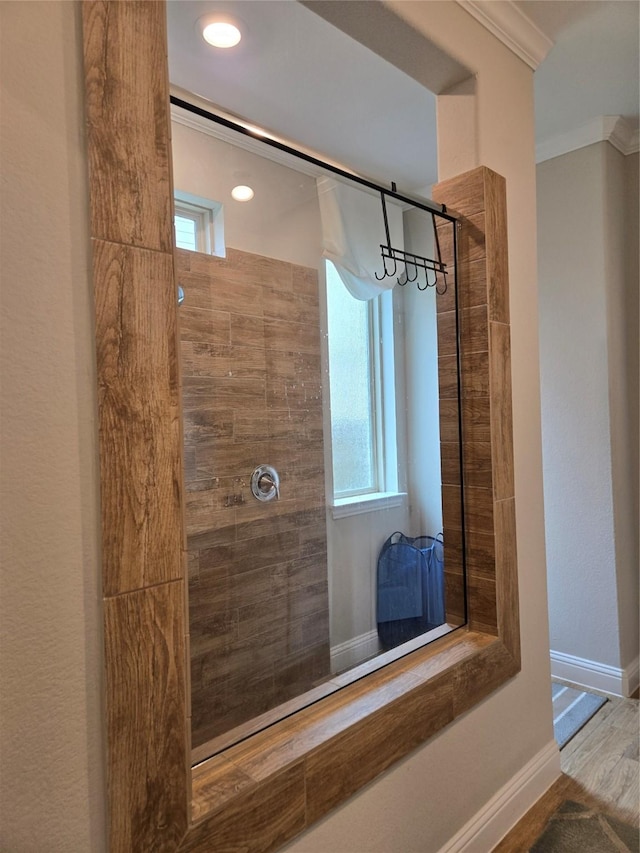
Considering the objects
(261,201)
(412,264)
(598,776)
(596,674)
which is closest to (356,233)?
(412,264)

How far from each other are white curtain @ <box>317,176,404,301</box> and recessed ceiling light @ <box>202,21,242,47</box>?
49cm

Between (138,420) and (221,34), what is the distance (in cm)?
146

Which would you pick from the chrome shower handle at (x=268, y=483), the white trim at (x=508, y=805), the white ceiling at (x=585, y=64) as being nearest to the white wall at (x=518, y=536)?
the white trim at (x=508, y=805)

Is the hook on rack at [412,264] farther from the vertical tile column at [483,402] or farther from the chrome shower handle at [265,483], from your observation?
the chrome shower handle at [265,483]

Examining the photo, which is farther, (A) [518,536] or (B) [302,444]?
(B) [302,444]

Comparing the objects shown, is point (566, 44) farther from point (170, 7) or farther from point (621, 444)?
point (621, 444)

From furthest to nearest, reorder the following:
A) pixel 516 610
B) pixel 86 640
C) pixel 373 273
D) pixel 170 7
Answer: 1. pixel 373 273
2. pixel 516 610
3. pixel 170 7
4. pixel 86 640

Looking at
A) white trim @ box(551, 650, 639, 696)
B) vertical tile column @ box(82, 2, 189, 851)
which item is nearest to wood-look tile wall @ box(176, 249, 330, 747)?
vertical tile column @ box(82, 2, 189, 851)

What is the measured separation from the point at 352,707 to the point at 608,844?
982 millimetres

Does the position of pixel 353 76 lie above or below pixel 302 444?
above

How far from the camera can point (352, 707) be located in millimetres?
1277

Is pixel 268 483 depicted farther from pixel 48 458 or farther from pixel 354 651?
pixel 48 458

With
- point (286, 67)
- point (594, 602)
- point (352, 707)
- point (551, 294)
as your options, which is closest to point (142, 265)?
point (352, 707)

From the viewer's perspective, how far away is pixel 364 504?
7.34 ft
